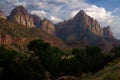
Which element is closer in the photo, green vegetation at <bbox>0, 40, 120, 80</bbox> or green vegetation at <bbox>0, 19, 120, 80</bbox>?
green vegetation at <bbox>0, 19, 120, 80</bbox>

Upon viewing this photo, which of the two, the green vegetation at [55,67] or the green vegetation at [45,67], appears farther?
the green vegetation at [45,67]

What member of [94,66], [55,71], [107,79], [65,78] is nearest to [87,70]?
[94,66]

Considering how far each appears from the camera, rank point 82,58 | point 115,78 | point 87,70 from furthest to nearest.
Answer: point 82,58, point 87,70, point 115,78

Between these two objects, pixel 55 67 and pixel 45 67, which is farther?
pixel 45 67

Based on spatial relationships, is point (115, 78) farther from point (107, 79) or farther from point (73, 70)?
point (73, 70)

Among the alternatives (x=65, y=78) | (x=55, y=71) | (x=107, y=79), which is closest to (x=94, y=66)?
(x=55, y=71)

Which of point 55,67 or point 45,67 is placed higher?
point 55,67

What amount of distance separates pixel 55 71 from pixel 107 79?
43348 millimetres

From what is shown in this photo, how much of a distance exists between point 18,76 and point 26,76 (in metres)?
1.58

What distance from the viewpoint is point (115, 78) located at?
101 feet

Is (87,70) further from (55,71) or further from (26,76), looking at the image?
(26,76)

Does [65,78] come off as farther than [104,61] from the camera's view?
No

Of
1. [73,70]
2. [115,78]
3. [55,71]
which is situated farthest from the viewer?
[55,71]

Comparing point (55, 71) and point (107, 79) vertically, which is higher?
point (107, 79)
